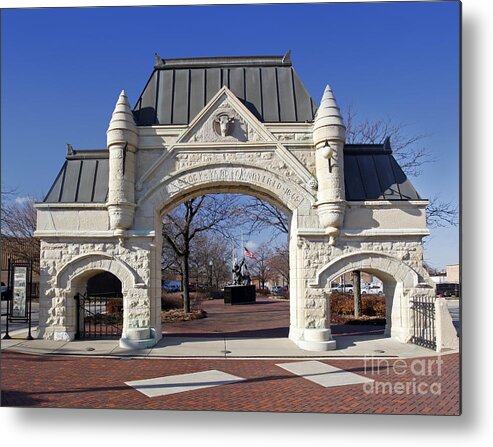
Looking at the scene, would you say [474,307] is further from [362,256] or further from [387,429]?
[362,256]

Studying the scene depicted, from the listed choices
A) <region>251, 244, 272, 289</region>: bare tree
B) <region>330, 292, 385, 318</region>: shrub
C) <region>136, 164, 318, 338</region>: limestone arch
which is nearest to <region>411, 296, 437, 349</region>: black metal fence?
<region>136, 164, 318, 338</region>: limestone arch

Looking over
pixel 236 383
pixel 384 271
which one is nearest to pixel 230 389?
pixel 236 383

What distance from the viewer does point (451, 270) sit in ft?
22.9

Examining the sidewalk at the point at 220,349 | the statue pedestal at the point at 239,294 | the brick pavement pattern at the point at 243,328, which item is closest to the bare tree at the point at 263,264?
the statue pedestal at the point at 239,294

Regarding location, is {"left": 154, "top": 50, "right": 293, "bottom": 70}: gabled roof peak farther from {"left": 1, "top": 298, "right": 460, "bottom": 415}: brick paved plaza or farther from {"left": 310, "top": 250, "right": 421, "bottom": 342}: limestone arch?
{"left": 1, "top": 298, "right": 460, "bottom": 415}: brick paved plaza

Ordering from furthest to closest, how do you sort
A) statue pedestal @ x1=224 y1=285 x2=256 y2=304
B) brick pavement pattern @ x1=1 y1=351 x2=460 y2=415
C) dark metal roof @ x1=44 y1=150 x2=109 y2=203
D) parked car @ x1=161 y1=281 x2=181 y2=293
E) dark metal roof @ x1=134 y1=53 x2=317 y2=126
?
parked car @ x1=161 y1=281 x2=181 y2=293, statue pedestal @ x1=224 y1=285 x2=256 y2=304, dark metal roof @ x1=134 y1=53 x2=317 y2=126, dark metal roof @ x1=44 y1=150 x2=109 y2=203, brick pavement pattern @ x1=1 y1=351 x2=460 y2=415

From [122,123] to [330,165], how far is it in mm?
5243

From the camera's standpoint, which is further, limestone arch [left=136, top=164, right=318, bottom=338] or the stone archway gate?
limestone arch [left=136, top=164, right=318, bottom=338]

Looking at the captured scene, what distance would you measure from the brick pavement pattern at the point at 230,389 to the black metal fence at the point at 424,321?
45.0 inches

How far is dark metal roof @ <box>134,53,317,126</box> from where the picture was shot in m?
10.9

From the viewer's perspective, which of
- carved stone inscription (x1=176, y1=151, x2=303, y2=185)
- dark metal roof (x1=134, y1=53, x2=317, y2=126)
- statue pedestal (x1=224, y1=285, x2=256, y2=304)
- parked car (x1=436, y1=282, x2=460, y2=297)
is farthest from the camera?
statue pedestal (x1=224, y1=285, x2=256, y2=304)

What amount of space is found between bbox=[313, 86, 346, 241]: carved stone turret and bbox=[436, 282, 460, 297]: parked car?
8.80 ft

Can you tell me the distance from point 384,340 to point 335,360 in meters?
2.45

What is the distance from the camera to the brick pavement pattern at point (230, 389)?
6180mm
